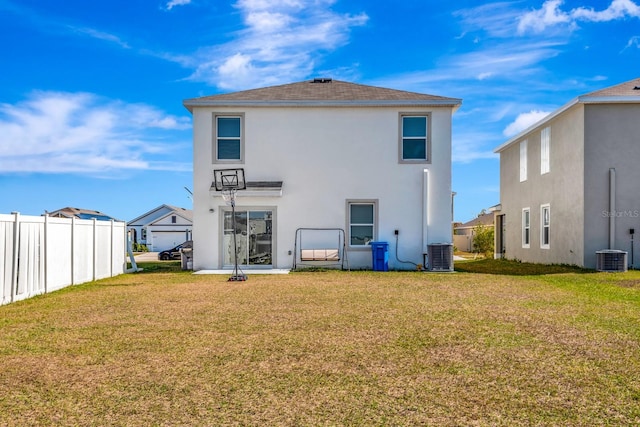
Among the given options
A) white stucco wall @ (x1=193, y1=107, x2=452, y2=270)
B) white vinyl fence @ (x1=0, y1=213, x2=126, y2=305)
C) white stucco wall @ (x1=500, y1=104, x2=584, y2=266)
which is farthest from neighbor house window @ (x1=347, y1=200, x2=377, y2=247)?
white vinyl fence @ (x1=0, y1=213, x2=126, y2=305)

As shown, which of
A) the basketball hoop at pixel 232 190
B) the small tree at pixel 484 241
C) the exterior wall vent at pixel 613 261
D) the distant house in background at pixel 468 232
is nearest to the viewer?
the basketball hoop at pixel 232 190

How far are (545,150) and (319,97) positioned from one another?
30.2 feet

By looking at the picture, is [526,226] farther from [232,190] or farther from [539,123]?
[232,190]

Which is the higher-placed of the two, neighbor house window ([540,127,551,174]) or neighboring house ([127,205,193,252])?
neighbor house window ([540,127,551,174])

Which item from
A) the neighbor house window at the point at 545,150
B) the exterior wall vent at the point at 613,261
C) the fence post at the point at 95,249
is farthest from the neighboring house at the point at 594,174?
the fence post at the point at 95,249

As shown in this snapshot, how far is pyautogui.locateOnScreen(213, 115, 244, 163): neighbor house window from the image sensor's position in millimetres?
17609

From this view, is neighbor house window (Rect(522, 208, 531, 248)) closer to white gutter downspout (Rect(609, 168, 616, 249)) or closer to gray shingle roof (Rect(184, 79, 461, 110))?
white gutter downspout (Rect(609, 168, 616, 249))

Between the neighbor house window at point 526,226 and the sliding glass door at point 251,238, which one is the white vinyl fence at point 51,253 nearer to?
the sliding glass door at point 251,238

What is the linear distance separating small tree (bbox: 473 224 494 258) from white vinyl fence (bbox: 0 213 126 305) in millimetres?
21113

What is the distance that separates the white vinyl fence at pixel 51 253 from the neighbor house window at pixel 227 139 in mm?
4142

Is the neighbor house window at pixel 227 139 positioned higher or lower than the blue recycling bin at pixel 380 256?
higher

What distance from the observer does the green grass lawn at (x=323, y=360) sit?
159 inches

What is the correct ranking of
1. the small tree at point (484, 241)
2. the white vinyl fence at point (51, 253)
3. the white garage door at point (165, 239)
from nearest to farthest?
the white vinyl fence at point (51, 253)
the small tree at point (484, 241)
the white garage door at point (165, 239)

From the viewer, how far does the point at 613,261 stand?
1539 centimetres
